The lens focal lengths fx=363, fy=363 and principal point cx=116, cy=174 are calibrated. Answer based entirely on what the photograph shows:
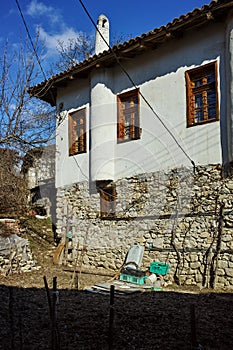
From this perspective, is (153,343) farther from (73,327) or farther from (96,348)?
(73,327)

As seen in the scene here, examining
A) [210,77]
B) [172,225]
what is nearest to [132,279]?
[172,225]

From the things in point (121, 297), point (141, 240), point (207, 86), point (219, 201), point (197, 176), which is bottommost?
point (121, 297)

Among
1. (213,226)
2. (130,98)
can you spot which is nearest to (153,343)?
(213,226)

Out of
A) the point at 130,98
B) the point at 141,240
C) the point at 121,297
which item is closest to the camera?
the point at 121,297

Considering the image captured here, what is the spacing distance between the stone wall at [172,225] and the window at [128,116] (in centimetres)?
116

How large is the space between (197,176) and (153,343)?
14.5 feet

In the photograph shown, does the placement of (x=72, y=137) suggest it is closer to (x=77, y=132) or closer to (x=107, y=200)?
(x=77, y=132)

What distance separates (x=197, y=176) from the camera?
7965 mm

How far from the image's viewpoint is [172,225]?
328 inches

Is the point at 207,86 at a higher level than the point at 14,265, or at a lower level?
higher

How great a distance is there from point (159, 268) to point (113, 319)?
395cm

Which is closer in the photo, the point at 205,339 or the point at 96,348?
the point at 96,348

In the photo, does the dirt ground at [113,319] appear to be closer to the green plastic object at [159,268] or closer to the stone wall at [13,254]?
the green plastic object at [159,268]

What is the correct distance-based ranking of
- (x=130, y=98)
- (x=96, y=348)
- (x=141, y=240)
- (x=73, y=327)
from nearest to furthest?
(x=96, y=348) < (x=73, y=327) < (x=141, y=240) < (x=130, y=98)
